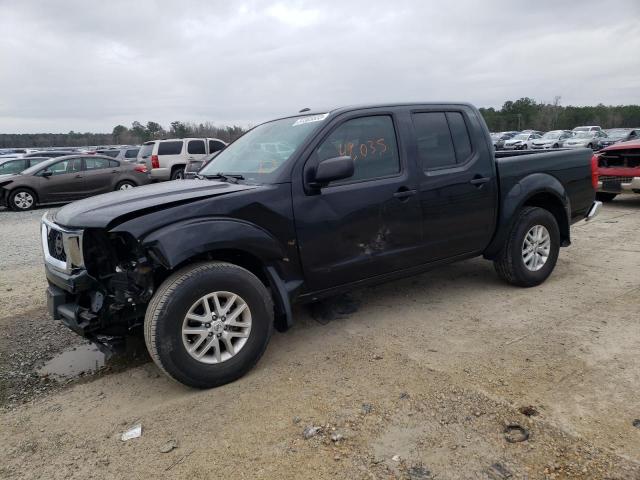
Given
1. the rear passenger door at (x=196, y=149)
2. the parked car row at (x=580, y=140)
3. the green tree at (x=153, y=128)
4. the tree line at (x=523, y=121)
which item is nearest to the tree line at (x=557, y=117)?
the tree line at (x=523, y=121)

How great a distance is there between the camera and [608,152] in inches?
391

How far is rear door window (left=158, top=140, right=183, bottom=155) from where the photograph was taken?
55.6 ft

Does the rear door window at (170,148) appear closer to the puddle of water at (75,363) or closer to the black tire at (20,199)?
the black tire at (20,199)

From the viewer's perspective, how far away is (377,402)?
2.94 metres

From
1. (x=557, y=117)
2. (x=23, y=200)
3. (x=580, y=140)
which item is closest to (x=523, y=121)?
(x=557, y=117)

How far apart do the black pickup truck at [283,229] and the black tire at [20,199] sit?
1141cm

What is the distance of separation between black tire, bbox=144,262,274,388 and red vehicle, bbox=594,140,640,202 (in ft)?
28.8

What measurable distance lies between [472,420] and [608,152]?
9290 millimetres

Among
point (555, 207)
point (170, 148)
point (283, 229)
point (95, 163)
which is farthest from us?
point (170, 148)

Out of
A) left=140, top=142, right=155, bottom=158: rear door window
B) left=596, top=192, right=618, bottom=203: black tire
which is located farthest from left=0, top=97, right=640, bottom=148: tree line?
left=596, top=192, right=618, bottom=203: black tire

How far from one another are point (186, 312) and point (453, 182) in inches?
101

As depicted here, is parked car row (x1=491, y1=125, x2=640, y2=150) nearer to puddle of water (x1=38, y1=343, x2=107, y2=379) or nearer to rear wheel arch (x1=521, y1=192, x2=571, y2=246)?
rear wheel arch (x1=521, y1=192, x2=571, y2=246)

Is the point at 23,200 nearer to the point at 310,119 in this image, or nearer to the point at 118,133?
the point at 310,119

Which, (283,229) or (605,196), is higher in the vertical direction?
(283,229)
